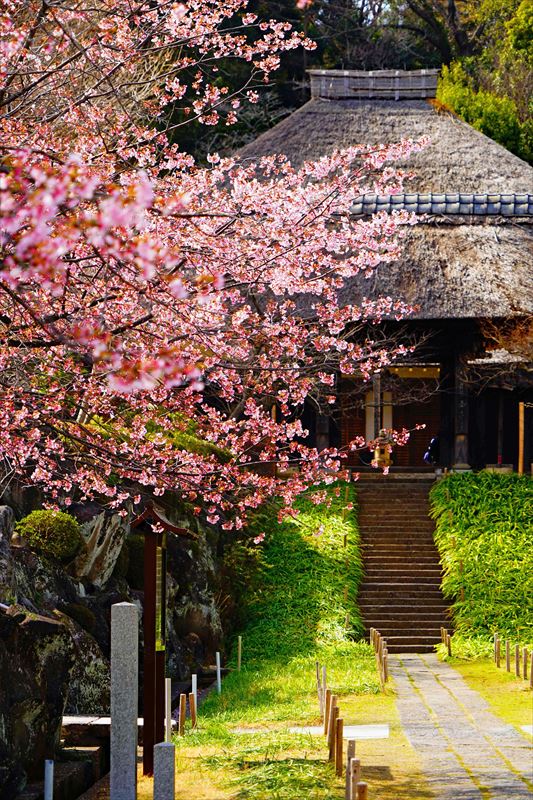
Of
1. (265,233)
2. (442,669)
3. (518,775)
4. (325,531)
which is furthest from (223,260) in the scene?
(325,531)

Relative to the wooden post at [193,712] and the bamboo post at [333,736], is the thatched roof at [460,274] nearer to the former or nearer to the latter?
the wooden post at [193,712]

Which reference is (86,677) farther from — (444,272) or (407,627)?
(444,272)

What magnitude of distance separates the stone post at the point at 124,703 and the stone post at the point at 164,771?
1.09 metres

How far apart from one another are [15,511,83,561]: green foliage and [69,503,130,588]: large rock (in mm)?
364

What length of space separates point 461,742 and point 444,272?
16509mm

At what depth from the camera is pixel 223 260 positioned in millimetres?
9672

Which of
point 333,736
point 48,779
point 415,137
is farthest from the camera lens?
point 415,137

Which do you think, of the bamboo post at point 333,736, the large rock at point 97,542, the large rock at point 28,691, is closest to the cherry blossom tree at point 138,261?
the large rock at point 28,691

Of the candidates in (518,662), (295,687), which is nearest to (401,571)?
(518,662)

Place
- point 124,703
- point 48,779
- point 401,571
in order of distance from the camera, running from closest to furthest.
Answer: point 124,703 → point 48,779 → point 401,571

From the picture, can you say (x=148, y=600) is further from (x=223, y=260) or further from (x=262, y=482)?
(x=223, y=260)

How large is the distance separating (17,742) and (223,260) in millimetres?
4397

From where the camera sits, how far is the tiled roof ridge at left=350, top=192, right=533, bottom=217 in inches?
1120

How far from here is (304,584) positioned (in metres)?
22.4
